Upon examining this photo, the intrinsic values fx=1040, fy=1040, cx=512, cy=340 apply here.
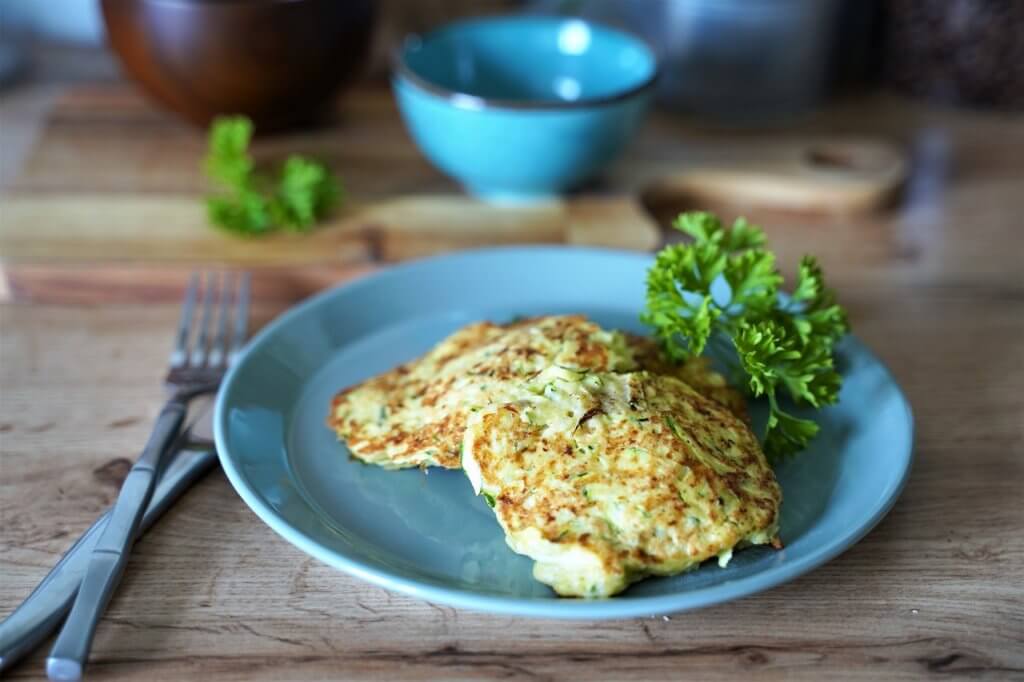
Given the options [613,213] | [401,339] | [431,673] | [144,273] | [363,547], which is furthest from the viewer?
[613,213]

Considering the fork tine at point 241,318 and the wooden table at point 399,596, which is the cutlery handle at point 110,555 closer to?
the wooden table at point 399,596

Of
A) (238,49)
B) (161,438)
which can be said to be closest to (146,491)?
(161,438)

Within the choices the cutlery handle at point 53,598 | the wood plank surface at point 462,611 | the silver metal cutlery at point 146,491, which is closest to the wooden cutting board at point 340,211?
the silver metal cutlery at point 146,491

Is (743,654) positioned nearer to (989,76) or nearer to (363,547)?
(363,547)

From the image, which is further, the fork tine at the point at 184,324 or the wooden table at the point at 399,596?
the fork tine at the point at 184,324

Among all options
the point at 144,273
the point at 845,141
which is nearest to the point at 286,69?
the point at 144,273

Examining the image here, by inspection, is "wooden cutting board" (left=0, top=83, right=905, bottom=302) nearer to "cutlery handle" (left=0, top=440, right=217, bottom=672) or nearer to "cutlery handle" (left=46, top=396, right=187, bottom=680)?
"cutlery handle" (left=46, top=396, right=187, bottom=680)
